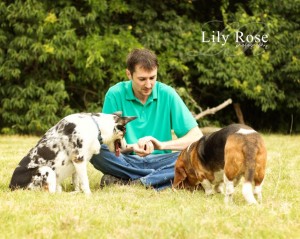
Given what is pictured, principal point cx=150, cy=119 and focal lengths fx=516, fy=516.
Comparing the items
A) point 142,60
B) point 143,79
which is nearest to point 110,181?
point 143,79

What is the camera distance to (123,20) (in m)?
15.1

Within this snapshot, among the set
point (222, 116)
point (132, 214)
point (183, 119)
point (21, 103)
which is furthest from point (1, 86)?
point (132, 214)

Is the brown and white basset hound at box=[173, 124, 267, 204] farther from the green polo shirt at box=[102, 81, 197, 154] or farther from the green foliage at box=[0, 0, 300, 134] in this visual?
the green foliage at box=[0, 0, 300, 134]

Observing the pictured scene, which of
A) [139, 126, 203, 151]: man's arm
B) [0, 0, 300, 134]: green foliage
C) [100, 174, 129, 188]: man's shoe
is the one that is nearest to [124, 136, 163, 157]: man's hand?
[139, 126, 203, 151]: man's arm

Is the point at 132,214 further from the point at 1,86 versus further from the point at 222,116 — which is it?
the point at 222,116

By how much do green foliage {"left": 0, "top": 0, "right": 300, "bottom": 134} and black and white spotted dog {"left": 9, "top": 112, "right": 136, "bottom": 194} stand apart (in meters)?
8.03

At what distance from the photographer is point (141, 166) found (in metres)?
6.16

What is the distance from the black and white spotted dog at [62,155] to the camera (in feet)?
17.1

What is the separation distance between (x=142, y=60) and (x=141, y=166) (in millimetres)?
1335

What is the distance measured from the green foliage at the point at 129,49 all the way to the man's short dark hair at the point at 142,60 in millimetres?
7621

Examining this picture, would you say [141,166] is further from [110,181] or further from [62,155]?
[62,155]

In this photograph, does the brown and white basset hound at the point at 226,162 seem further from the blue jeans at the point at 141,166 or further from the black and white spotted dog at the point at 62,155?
the black and white spotted dog at the point at 62,155

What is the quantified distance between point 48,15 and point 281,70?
6847 mm

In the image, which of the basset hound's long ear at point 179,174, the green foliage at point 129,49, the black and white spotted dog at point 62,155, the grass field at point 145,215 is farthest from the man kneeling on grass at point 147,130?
the green foliage at point 129,49
